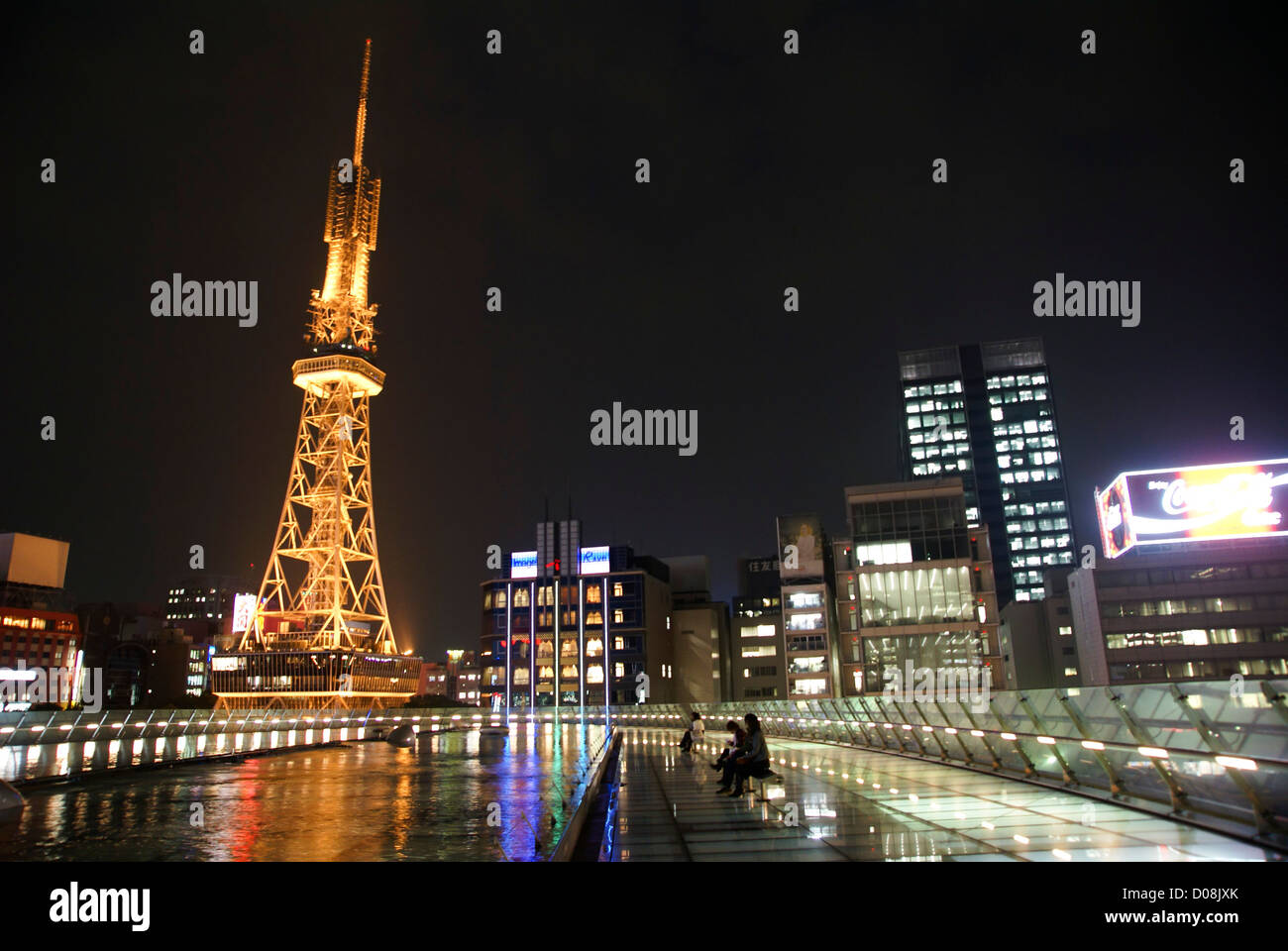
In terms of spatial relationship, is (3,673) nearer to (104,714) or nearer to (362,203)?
(362,203)

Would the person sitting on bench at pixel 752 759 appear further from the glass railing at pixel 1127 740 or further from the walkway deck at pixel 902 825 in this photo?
the glass railing at pixel 1127 740

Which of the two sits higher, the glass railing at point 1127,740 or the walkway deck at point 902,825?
the glass railing at point 1127,740

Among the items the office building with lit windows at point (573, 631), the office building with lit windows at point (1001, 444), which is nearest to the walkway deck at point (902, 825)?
the office building with lit windows at point (573, 631)

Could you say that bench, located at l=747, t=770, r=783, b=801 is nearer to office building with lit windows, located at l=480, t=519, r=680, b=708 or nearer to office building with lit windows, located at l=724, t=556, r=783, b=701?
office building with lit windows, located at l=480, t=519, r=680, b=708

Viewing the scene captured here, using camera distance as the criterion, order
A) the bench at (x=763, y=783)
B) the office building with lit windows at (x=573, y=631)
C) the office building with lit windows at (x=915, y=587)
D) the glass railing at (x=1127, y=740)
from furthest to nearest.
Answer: the office building with lit windows at (x=573, y=631)
the office building with lit windows at (x=915, y=587)
the bench at (x=763, y=783)
the glass railing at (x=1127, y=740)

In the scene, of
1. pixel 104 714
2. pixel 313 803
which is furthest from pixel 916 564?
pixel 313 803
